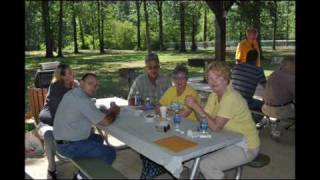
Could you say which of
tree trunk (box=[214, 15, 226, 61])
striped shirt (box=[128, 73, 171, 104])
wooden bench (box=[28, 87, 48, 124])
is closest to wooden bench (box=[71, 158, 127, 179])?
striped shirt (box=[128, 73, 171, 104])

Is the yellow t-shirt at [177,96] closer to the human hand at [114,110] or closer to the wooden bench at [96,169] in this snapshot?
the human hand at [114,110]

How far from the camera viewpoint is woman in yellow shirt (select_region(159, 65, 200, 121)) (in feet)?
15.2

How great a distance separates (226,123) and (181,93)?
1.19m

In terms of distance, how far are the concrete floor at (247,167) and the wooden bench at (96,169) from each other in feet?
3.41

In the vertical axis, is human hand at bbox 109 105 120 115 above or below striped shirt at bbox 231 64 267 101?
below

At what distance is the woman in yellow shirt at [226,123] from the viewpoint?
3590 millimetres

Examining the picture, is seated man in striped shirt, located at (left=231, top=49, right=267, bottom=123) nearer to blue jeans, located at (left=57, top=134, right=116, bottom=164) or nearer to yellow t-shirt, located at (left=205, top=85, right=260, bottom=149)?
yellow t-shirt, located at (left=205, top=85, right=260, bottom=149)

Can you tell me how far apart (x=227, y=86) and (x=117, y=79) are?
36.1 ft

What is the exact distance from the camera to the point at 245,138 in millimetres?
3701

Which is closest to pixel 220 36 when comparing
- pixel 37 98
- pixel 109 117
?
pixel 37 98

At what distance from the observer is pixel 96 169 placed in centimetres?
360

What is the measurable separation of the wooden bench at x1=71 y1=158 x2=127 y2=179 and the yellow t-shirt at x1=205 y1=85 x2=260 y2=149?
105 centimetres
